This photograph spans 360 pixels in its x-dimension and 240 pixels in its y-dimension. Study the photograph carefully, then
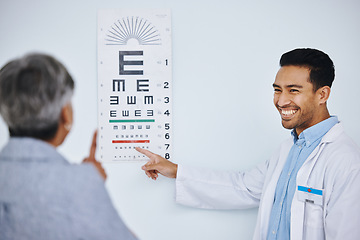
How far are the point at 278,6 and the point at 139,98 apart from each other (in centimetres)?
77

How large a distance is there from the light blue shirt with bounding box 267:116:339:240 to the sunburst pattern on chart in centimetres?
76

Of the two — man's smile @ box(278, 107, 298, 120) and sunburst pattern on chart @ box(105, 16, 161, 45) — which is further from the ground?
sunburst pattern on chart @ box(105, 16, 161, 45)

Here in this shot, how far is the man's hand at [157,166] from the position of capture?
148 cm

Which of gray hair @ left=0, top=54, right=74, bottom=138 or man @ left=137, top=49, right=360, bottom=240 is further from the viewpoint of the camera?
man @ left=137, top=49, right=360, bottom=240

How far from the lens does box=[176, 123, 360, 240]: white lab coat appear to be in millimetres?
1127

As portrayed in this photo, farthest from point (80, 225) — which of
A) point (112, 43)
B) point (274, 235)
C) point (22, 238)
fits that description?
point (112, 43)

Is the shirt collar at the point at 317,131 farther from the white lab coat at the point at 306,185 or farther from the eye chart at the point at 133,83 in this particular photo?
the eye chart at the point at 133,83

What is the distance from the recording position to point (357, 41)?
5.18 ft

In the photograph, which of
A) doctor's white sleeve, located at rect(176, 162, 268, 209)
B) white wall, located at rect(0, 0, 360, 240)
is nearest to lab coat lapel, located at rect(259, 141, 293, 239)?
doctor's white sleeve, located at rect(176, 162, 268, 209)

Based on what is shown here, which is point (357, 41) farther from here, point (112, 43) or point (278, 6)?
point (112, 43)

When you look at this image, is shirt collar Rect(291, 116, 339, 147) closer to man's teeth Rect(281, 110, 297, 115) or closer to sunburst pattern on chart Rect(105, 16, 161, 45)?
man's teeth Rect(281, 110, 297, 115)

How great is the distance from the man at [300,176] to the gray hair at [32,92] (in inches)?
30.0

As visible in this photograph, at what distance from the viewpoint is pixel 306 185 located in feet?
4.01

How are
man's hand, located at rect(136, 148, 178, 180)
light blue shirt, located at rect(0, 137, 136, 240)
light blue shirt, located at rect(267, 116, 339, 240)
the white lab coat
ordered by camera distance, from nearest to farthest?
light blue shirt, located at rect(0, 137, 136, 240) → the white lab coat → light blue shirt, located at rect(267, 116, 339, 240) → man's hand, located at rect(136, 148, 178, 180)
